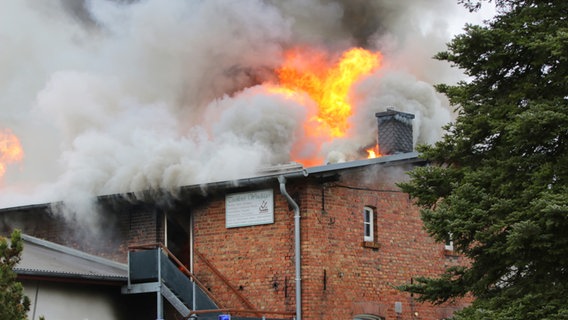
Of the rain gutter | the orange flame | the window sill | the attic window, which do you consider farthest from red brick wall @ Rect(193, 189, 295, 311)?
the orange flame

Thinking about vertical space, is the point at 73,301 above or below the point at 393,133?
below

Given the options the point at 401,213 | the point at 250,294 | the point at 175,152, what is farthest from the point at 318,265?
the point at 175,152

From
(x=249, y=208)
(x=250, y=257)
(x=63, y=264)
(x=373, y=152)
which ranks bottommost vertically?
(x=63, y=264)

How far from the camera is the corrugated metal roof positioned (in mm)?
16969

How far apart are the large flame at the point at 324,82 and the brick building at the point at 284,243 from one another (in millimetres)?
1854

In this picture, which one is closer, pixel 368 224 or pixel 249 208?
pixel 249 208

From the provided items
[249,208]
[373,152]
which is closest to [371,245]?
[249,208]

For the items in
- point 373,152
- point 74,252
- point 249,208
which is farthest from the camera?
point 373,152

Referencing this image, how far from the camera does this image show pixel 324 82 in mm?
22938

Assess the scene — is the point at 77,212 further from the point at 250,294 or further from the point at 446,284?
the point at 446,284

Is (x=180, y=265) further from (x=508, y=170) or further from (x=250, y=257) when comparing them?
(x=508, y=170)

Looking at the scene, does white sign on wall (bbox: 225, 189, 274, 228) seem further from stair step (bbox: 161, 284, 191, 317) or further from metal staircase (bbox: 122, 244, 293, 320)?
stair step (bbox: 161, 284, 191, 317)

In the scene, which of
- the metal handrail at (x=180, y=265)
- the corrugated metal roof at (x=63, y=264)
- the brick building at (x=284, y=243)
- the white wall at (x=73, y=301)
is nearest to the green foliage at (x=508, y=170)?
the brick building at (x=284, y=243)

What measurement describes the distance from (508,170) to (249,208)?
7377 millimetres
